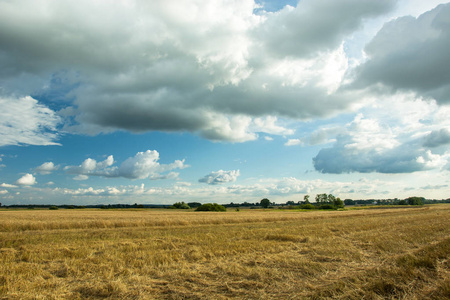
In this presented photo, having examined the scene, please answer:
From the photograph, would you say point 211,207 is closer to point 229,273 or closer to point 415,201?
point 229,273

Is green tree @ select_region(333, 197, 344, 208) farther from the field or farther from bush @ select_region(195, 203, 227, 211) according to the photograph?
the field

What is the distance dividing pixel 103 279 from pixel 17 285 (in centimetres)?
228

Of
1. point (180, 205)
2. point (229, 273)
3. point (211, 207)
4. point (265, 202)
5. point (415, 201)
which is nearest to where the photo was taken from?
point (229, 273)

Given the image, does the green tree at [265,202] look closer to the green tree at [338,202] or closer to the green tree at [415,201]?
the green tree at [338,202]

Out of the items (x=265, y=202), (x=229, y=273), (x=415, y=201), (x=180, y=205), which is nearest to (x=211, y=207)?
(x=180, y=205)

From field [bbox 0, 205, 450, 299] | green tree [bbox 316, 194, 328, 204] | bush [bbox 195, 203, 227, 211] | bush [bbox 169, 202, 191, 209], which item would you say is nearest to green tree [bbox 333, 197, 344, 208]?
green tree [bbox 316, 194, 328, 204]

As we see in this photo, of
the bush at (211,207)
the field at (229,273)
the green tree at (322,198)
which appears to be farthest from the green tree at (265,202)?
the field at (229,273)

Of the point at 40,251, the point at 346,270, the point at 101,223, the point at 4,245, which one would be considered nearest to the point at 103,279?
the point at 40,251

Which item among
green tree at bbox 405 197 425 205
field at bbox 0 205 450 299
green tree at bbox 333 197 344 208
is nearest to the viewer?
field at bbox 0 205 450 299

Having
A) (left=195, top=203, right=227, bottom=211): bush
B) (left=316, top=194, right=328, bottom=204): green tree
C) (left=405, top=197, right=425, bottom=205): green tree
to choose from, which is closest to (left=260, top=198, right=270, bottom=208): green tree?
(left=316, top=194, right=328, bottom=204): green tree

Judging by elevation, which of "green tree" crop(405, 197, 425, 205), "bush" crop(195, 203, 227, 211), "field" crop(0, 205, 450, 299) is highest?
"field" crop(0, 205, 450, 299)

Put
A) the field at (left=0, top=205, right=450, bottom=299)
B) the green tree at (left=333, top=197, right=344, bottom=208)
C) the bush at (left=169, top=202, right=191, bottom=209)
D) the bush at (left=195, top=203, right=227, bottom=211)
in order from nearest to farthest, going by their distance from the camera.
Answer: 1. the field at (left=0, top=205, right=450, bottom=299)
2. the bush at (left=195, top=203, right=227, bottom=211)
3. the bush at (left=169, top=202, right=191, bottom=209)
4. the green tree at (left=333, top=197, right=344, bottom=208)

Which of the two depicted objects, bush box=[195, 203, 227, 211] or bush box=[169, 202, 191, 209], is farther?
bush box=[169, 202, 191, 209]

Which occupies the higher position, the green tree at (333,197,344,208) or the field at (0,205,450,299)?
the field at (0,205,450,299)
